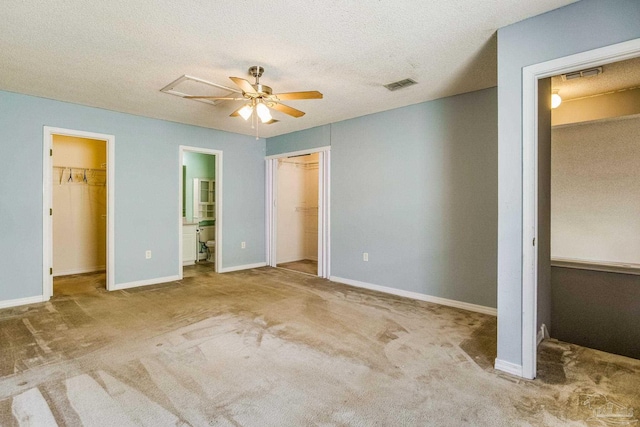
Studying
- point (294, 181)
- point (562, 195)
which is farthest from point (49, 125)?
point (562, 195)

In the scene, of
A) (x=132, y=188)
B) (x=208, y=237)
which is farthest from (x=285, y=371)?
(x=208, y=237)

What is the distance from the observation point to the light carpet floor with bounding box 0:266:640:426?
6.05 feet

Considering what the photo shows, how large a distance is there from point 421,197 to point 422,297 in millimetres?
1262

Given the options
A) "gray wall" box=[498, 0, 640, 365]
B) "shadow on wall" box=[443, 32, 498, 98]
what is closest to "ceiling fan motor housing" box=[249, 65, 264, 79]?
"shadow on wall" box=[443, 32, 498, 98]

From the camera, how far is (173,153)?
16.6ft

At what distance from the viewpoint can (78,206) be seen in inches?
219

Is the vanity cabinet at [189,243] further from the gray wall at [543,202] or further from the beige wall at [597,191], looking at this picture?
the beige wall at [597,191]

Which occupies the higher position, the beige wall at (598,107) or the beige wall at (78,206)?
the beige wall at (598,107)

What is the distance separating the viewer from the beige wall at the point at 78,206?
537 centimetres

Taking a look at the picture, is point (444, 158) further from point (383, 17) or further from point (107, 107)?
point (107, 107)

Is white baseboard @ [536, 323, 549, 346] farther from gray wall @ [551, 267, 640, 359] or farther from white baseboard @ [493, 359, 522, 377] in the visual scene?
gray wall @ [551, 267, 640, 359]

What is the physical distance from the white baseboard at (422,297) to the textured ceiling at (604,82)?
2.45 meters

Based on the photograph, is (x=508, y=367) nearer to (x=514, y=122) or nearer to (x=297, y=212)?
(x=514, y=122)

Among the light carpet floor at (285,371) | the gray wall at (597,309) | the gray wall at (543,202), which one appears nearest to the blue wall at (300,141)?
the light carpet floor at (285,371)
